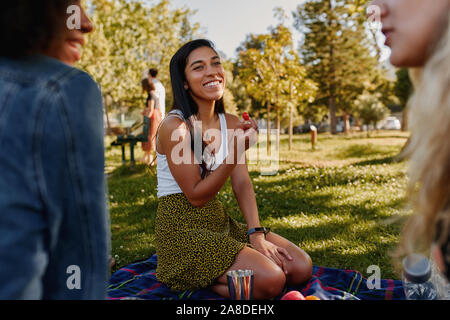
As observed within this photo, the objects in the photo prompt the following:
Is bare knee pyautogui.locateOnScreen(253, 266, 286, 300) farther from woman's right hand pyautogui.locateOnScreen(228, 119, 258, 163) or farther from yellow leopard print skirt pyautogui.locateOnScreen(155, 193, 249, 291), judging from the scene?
woman's right hand pyautogui.locateOnScreen(228, 119, 258, 163)

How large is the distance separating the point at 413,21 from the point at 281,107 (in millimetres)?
13734

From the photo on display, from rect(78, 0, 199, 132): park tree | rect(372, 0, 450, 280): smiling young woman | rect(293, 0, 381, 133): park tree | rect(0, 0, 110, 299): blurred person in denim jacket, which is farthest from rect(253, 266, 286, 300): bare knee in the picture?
rect(293, 0, 381, 133): park tree

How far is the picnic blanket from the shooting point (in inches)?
113

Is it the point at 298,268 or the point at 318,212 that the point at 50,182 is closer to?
the point at 298,268

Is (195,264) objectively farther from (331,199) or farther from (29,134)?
(331,199)

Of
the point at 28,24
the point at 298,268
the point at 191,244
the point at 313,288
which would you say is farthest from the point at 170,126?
the point at 28,24

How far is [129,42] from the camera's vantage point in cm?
2366

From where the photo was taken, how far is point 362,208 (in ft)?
Answer: 18.7

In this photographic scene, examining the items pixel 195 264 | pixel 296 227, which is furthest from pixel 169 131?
pixel 296 227

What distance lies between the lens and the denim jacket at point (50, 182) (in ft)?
3.59

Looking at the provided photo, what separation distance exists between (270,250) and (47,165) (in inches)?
87.8

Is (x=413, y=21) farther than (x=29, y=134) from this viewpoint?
Yes

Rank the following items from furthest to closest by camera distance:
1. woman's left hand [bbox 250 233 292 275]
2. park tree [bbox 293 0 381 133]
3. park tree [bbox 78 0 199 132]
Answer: park tree [bbox 293 0 381 133]
park tree [bbox 78 0 199 132]
woman's left hand [bbox 250 233 292 275]

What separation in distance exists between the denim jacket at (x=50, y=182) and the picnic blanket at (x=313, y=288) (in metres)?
1.74
